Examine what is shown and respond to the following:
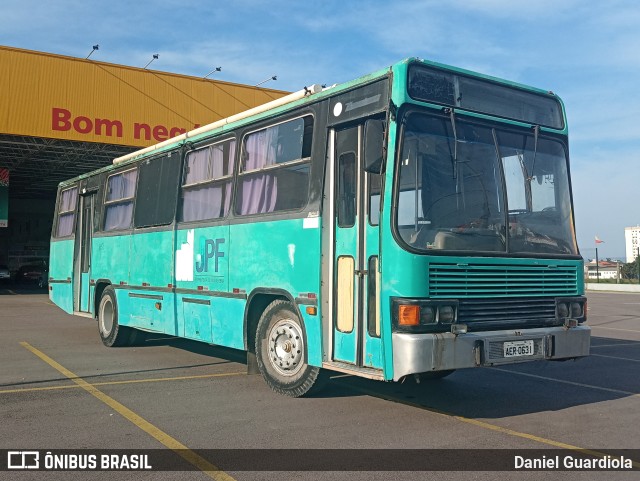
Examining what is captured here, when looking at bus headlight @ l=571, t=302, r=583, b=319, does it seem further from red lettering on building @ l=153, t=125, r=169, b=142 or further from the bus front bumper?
red lettering on building @ l=153, t=125, r=169, b=142

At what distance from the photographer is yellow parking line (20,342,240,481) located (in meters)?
4.66

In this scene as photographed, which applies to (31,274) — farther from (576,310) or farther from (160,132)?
(576,310)

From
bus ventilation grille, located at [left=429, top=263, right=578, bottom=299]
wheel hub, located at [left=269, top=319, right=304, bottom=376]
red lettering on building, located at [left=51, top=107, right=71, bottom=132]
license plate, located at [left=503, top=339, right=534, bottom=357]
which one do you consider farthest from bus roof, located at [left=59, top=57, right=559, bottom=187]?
red lettering on building, located at [left=51, top=107, right=71, bottom=132]

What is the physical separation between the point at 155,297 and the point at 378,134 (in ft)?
17.6

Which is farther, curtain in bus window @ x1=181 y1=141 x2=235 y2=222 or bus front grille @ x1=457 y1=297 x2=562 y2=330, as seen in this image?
curtain in bus window @ x1=181 y1=141 x2=235 y2=222

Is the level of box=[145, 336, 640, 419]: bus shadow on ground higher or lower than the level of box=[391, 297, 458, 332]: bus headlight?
lower

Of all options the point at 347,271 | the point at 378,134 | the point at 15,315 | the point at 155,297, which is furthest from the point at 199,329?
the point at 15,315

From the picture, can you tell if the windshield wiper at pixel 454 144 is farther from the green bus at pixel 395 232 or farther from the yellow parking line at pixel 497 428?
the yellow parking line at pixel 497 428

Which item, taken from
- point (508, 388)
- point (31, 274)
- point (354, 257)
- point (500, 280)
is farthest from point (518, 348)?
point (31, 274)

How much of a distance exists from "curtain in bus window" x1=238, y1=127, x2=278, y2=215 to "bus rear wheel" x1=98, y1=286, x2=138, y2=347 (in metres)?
4.54

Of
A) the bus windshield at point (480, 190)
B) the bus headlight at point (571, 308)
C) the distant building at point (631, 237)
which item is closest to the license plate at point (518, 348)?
the bus headlight at point (571, 308)

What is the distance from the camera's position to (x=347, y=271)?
638cm

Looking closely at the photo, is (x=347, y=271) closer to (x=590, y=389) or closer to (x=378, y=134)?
(x=378, y=134)

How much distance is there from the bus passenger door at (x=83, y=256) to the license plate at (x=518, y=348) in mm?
8737
